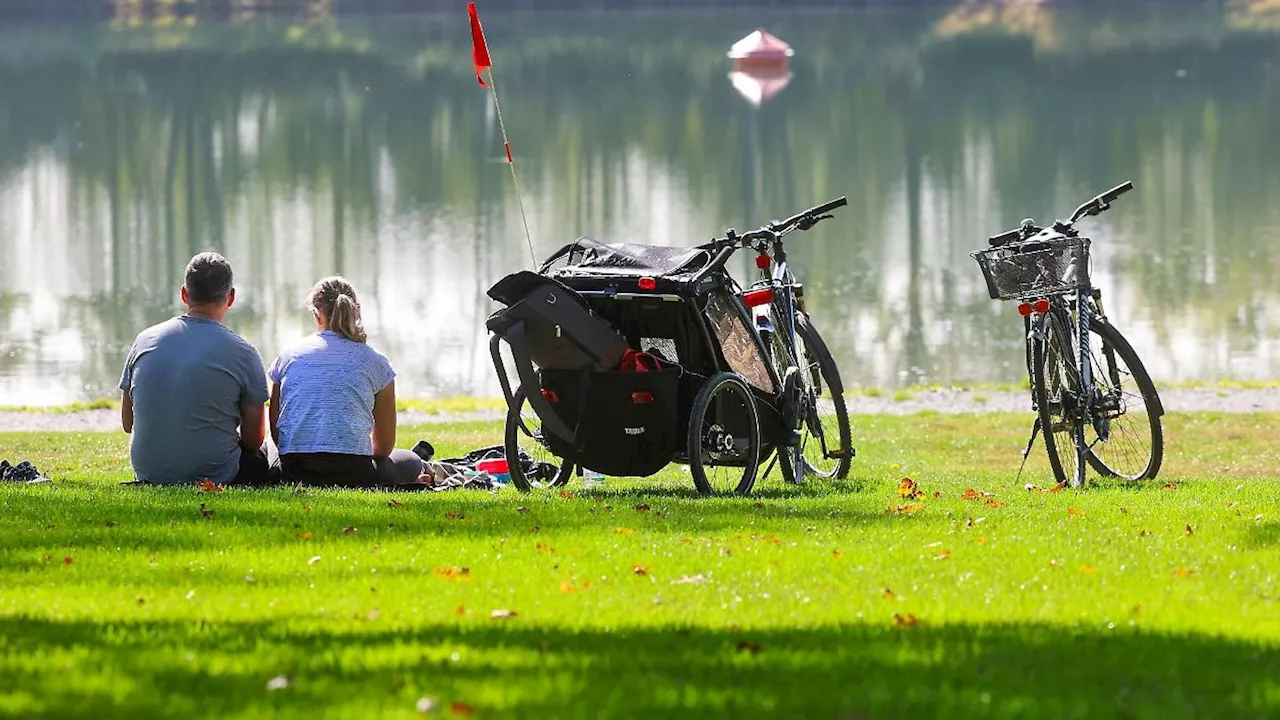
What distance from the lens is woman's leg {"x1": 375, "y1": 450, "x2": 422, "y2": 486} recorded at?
952cm

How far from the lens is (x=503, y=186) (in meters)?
38.3

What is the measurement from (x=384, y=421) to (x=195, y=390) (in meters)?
0.95

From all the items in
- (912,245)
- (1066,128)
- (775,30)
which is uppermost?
(775,30)

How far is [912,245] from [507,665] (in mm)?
25879

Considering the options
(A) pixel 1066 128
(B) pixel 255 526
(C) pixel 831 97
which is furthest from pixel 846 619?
(C) pixel 831 97

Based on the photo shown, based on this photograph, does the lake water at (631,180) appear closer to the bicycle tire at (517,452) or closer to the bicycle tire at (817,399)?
the bicycle tire at (817,399)

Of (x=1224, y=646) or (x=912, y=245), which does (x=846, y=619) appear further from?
(x=912, y=245)

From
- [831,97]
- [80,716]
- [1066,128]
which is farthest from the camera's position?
[831,97]

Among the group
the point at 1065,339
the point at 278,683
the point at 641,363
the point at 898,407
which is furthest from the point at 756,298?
the point at 898,407

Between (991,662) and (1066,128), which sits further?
(1066,128)

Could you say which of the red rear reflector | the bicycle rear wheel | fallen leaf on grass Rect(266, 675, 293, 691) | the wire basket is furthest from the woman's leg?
fallen leaf on grass Rect(266, 675, 293, 691)

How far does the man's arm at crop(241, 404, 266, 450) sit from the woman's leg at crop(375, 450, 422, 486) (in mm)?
585

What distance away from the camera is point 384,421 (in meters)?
9.36

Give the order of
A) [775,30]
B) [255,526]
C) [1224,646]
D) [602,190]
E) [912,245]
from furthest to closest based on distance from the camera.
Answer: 1. [775,30]
2. [602,190]
3. [912,245]
4. [255,526]
5. [1224,646]
